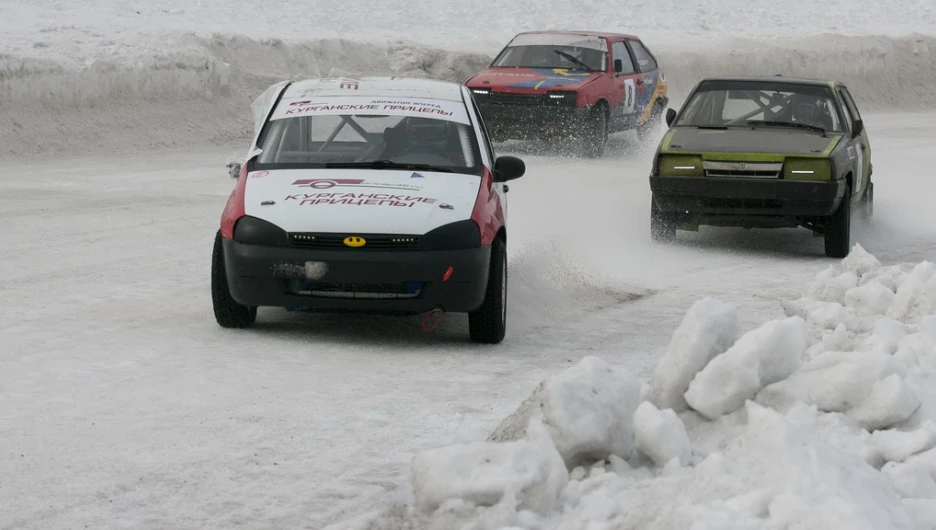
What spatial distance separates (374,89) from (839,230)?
4711mm

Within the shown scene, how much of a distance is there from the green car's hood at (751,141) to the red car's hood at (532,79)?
6.62m

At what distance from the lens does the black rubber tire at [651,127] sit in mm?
21594

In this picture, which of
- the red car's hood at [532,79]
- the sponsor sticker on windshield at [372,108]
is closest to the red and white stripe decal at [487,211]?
the sponsor sticker on windshield at [372,108]

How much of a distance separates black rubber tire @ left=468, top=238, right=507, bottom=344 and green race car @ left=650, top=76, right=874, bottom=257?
4.30m

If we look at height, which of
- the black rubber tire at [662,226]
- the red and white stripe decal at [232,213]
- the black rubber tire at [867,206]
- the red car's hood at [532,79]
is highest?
the red and white stripe decal at [232,213]

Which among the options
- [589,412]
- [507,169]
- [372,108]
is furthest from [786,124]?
[589,412]

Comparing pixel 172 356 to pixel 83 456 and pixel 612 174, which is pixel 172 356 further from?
pixel 612 174

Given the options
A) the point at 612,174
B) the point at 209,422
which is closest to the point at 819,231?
the point at 612,174

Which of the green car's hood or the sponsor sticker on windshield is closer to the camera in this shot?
the sponsor sticker on windshield

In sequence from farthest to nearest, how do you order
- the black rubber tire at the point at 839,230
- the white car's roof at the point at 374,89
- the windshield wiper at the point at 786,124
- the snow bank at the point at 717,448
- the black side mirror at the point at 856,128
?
the black side mirror at the point at 856,128 < the windshield wiper at the point at 786,124 < the black rubber tire at the point at 839,230 < the white car's roof at the point at 374,89 < the snow bank at the point at 717,448

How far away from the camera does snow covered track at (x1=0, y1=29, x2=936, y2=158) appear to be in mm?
19625

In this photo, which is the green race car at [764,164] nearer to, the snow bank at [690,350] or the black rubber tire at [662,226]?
the black rubber tire at [662,226]

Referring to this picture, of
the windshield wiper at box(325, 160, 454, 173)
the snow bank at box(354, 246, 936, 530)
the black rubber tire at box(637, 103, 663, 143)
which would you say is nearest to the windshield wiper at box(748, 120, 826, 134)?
the windshield wiper at box(325, 160, 454, 173)

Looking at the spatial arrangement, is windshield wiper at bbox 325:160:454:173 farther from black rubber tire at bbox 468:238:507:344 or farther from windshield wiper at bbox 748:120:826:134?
windshield wiper at bbox 748:120:826:134
